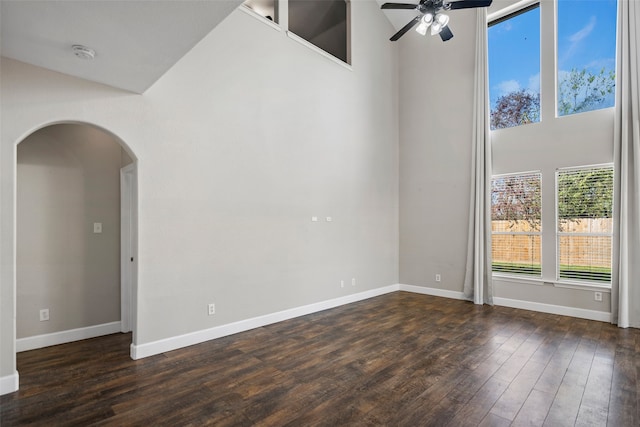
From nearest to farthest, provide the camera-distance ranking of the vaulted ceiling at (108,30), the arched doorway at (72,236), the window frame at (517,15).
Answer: the vaulted ceiling at (108,30), the arched doorway at (72,236), the window frame at (517,15)

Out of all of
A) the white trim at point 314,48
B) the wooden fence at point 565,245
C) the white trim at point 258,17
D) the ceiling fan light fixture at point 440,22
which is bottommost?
the wooden fence at point 565,245

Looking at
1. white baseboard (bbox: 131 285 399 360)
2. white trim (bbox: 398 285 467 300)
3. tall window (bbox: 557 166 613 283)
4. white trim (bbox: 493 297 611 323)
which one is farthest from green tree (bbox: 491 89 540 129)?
white baseboard (bbox: 131 285 399 360)

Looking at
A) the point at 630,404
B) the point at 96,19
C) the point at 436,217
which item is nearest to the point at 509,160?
the point at 436,217

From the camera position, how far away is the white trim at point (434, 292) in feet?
19.6

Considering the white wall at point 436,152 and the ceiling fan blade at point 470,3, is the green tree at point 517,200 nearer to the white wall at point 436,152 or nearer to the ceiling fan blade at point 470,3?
the white wall at point 436,152

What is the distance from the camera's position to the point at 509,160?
5.51m

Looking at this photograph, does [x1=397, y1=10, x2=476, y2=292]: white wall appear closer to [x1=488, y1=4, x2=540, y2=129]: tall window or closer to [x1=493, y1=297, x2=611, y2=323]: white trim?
[x1=488, y1=4, x2=540, y2=129]: tall window

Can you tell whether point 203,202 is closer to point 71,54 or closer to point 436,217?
point 71,54

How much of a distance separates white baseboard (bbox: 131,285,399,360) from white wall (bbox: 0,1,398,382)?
0.09 meters

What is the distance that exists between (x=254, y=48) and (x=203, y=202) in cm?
223

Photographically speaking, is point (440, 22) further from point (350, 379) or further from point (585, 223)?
point (350, 379)

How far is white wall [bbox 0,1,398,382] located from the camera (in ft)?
10.3

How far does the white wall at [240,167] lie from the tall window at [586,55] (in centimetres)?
295

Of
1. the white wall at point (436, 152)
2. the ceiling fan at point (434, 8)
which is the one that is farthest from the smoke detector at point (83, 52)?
the white wall at point (436, 152)
